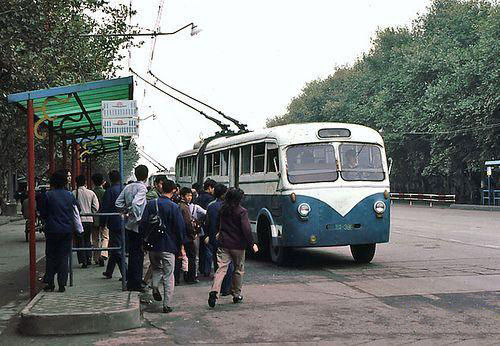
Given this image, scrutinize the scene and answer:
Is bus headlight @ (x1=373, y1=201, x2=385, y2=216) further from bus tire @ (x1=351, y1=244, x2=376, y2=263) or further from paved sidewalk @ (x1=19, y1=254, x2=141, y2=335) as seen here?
paved sidewalk @ (x1=19, y1=254, x2=141, y2=335)

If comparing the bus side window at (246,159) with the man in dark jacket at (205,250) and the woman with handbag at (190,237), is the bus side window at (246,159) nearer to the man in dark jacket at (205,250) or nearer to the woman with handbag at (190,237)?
the man in dark jacket at (205,250)

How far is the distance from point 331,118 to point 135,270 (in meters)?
56.1

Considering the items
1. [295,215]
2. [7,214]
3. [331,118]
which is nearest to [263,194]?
[295,215]

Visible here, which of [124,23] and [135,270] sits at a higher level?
[124,23]

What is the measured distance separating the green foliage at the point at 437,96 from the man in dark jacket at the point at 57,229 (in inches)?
1228

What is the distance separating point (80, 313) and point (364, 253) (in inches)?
295

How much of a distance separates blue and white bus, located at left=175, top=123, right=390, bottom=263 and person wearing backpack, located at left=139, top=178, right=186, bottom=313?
4213mm

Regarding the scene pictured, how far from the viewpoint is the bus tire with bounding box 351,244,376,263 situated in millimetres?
13680

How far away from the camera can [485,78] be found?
37.8 meters

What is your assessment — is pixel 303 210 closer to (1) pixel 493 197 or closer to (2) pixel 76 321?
(2) pixel 76 321

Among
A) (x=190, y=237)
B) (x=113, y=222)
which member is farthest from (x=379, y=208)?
(x=113, y=222)

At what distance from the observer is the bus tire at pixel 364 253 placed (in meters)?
13.7

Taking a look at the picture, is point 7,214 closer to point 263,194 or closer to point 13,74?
point 13,74

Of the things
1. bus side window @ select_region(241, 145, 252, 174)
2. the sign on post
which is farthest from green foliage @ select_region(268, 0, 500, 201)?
the sign on post
